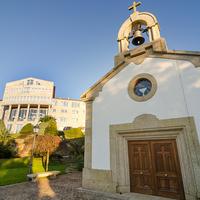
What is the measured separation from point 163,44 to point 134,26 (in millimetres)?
2555

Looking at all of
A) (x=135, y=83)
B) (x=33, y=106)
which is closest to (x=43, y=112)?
(x=33, y=106)

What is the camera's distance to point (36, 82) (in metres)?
42.6

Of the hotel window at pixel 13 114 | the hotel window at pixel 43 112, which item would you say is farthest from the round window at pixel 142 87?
the hotel window at pixel 13 114

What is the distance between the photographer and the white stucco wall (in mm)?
5656

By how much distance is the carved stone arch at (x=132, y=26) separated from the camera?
7.65 m

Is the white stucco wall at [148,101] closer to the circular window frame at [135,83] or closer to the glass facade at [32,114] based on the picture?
the circular window frame at [135,83]

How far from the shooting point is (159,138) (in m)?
5.90

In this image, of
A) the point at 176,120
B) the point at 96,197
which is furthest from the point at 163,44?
the point at 96,197

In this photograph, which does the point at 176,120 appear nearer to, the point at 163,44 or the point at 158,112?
the point at 158,112

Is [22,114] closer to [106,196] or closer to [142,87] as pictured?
[106,196]

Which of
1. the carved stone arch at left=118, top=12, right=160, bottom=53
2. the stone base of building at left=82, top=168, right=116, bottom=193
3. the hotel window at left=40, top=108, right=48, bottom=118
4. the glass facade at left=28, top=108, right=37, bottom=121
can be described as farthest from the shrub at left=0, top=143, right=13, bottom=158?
the hotel window at left=40, top=108, right=48, bottom=118

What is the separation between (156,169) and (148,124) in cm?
176

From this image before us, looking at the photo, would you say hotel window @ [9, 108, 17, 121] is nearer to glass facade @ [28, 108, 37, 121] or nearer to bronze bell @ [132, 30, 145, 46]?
glass facade @ [28, 108, 37, 121]

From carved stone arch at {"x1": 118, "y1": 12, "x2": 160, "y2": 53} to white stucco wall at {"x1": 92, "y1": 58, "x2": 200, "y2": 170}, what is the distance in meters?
1.62
